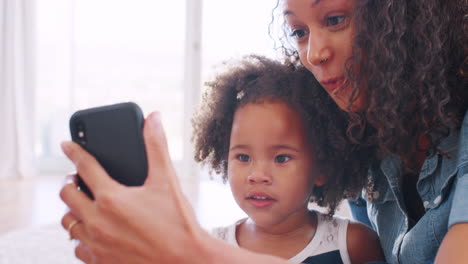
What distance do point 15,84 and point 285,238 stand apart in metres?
2.91

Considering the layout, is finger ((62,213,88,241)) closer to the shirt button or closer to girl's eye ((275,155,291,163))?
girl's eye ((275,155,291,163))

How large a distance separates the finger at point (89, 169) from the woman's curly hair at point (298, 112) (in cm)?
51

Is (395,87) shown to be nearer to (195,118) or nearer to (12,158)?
(195,118)

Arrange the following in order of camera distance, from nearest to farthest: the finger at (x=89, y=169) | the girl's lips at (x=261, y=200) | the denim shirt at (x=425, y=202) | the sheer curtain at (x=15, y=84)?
the finger at (x=89, y=169) < the denim shirt at (x=425, y=202) < the girl's lips at (x=261, y=200) < the sheer curtain at (x=15, y=84)

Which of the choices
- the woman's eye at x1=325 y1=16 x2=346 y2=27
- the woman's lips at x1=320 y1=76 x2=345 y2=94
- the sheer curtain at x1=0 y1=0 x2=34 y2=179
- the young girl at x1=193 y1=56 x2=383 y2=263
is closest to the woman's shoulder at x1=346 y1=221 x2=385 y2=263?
the young girl at x1=193 y1=56 x2=383 y2=263

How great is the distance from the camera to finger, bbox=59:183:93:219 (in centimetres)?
63

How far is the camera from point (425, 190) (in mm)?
938

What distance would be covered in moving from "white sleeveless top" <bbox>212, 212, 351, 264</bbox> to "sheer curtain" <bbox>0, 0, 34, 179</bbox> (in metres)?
2.90

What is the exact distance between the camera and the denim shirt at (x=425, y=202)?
80cm

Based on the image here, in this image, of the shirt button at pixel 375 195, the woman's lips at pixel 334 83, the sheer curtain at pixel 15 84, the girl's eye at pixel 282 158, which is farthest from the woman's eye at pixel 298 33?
the sheer curtain at pixel 15 84

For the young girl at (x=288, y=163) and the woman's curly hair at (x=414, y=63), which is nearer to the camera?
the woman's curly hair at (x=414, y=63)

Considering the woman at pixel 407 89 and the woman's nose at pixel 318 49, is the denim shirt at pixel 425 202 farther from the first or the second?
the woman's nose at pixel 318 49

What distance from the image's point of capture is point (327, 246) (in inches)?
42.6

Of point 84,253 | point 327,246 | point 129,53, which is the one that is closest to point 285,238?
point 327,246
